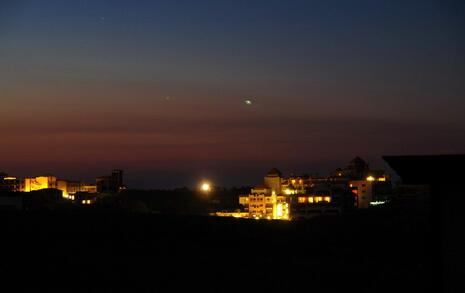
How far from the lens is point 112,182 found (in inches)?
5054

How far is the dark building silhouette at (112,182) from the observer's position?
415 ft

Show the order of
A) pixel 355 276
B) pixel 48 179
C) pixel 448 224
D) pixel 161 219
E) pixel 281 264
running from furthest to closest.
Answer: pixel 48 179 → pixel 161 219 → pixel 281 264 → pixel 355 276 → pixel 448 224

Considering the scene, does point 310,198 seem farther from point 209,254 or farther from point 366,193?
point 209,254

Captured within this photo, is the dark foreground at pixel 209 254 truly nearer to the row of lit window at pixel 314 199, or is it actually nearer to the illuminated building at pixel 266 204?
the illuminated building at pixel 266 204

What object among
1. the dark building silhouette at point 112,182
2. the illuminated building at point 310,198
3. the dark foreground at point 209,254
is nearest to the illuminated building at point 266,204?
the illuminated building at point 310,198

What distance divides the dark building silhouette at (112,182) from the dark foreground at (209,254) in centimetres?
9905

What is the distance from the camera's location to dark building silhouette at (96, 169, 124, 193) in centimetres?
12650

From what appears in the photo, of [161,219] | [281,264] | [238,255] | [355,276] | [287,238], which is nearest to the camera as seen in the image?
[355,276]

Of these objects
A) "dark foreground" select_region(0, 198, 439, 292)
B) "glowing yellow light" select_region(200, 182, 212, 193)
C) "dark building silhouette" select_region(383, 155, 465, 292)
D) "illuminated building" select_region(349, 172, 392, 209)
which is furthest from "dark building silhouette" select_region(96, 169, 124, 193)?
"dark building silhouette" select_region(383, 155, 465, 292)

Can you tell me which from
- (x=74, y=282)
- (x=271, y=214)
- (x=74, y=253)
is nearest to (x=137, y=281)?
(x=74, y=282)

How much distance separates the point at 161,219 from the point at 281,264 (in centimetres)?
1085

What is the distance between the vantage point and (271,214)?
9119 cm

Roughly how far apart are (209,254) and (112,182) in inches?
4395

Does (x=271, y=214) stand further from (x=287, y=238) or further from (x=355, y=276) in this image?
(x=355, y=276)
